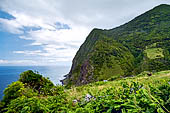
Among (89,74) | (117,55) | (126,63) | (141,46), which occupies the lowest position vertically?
(89,74)

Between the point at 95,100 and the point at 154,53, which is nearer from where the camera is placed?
the point at 95,100

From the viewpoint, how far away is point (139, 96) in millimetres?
2354

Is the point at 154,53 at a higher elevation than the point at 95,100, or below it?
higher

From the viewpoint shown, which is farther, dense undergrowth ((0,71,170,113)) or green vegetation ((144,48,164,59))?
green vegetation ((144,48,164,59))

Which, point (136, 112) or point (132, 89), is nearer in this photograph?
point (136, 112)

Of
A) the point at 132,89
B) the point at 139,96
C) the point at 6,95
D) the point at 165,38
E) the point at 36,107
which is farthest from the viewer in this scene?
the point at 165,38

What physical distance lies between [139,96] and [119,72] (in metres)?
58.0

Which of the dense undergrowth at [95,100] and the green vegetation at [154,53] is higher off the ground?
the green vegetation at [154,53]

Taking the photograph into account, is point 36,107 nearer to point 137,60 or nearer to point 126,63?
point 126,63

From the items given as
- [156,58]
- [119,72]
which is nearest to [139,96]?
[119,72]

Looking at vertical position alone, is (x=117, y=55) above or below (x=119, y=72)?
above

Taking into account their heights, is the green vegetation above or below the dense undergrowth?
above

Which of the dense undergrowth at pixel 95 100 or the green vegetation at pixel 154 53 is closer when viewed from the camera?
the dense undergrowth at pixel 95 100

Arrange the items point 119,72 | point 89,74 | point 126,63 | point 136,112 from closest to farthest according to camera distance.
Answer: point 136,112 → point 119,72 → point 89,74 → point 126,63
